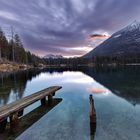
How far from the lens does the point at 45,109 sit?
14836 millimetres

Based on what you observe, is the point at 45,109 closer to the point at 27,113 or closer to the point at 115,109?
the point at 27,113

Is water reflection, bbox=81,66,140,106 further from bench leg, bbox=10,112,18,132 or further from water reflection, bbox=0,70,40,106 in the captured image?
bench leg, bbox=10,112,18,132

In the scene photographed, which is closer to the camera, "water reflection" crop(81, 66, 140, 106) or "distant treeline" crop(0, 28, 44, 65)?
"water reflection" crop(81, 66, 140, 106)

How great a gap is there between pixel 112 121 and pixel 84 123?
185cm

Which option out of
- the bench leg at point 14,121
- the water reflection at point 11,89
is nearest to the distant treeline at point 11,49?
the water reflection at point 11,89

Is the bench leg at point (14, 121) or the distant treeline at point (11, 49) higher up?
the distant treeline at point (11, 49)

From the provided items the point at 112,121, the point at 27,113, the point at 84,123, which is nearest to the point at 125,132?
the point at 112,121

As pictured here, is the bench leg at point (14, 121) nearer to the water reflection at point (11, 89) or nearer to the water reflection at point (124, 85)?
the water reflection at point (11, 89)

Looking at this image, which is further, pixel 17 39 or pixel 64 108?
pixel 17 39

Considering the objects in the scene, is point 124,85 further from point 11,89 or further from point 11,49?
point 11,49

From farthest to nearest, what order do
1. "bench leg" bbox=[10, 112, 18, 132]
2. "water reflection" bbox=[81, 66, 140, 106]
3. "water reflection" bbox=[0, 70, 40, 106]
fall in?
"water reflection" bbox=[81, 66, 140, 106] → "water reflection" bbox=[0, 70, 40, 106] → "bench leg" bbox=[10, 112, 18, 132]

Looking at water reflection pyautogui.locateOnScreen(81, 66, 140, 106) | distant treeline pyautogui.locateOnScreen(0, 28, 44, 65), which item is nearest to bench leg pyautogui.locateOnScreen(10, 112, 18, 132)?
water reflection pyautogui.locateOnScreen(81, 66, 140, 106)

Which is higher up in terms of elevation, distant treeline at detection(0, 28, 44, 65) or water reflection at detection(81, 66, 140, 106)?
distant treeline at detection(0, 28, 44, 65)

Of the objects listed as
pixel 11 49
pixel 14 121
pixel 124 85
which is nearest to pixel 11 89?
pixel 14 121
